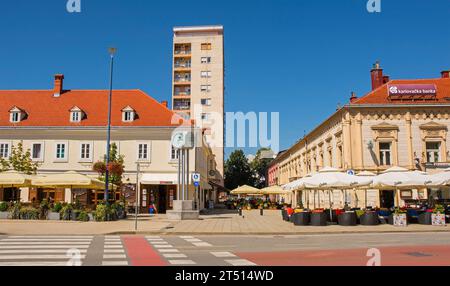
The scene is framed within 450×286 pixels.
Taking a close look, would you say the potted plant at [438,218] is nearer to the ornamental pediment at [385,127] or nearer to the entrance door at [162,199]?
the ornamental pediment at [385,127]

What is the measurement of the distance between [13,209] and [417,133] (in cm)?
2970

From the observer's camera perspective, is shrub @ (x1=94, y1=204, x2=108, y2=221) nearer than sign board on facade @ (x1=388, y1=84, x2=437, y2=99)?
Yes

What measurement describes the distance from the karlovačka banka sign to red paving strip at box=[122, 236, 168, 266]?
86.4 feet

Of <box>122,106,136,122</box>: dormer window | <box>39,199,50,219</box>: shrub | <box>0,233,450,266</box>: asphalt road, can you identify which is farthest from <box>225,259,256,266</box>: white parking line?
<box>122,106,136,122</box>: dormer window

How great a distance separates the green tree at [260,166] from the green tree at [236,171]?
18.6 meters

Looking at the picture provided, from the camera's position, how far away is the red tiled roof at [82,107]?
1486 inches

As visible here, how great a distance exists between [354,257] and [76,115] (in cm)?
3249

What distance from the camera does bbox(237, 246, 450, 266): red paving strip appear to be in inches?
389

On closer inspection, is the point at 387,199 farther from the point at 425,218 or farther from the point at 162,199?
the point at 162,199

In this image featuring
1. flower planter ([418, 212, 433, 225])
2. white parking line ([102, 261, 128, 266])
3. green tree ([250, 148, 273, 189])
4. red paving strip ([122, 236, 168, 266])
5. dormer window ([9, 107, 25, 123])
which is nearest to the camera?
white parking line ([102, 261, 128, 266])

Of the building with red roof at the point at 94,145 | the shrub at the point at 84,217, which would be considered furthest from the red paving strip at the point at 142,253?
the building with red roof at the point at 94,145

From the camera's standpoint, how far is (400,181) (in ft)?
74.7

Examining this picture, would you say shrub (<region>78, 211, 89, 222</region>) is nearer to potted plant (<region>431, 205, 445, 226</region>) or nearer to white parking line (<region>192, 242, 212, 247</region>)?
white parking line (<region>192, 242, 212, 247</region>)
